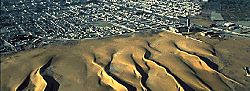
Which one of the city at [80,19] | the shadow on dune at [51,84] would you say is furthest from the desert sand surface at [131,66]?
the city at [80,19]

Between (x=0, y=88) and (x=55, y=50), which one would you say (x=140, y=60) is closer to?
(x=55, y=50)

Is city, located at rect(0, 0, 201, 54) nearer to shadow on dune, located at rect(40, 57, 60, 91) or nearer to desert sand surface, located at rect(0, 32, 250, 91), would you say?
desert sand surface, located at rect(0, 32, 250, 91)

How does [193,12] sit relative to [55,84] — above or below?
above

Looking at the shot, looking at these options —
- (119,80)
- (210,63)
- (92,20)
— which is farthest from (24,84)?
(92,20)

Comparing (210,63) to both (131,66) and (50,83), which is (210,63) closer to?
(131,66)

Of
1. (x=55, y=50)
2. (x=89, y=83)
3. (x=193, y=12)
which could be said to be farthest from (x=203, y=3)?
(x=89, y=83)

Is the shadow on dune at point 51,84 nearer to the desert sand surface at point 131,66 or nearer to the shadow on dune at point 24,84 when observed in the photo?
the desert sand surface at point 131,66
